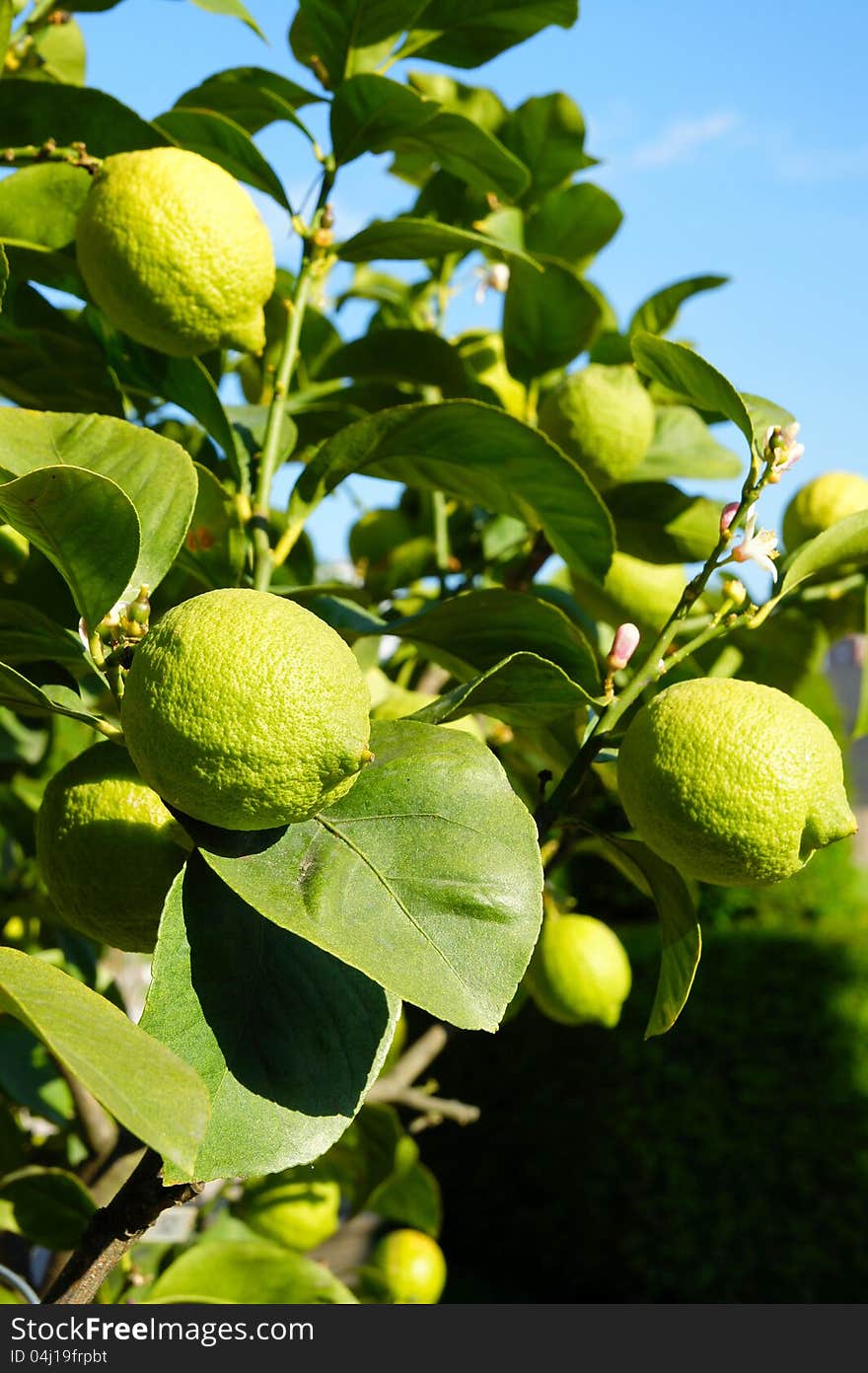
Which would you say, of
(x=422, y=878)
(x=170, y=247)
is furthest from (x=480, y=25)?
(x=422, y=878)

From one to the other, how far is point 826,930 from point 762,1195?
967 millimetres

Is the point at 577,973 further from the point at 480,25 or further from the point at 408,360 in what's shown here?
the point at 480,25

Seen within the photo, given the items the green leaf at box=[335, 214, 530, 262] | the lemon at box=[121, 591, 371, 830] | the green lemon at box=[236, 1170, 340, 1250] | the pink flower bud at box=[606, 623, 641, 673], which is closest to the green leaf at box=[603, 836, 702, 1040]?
the pink flower bud at box=[606, 623, 641, 673]

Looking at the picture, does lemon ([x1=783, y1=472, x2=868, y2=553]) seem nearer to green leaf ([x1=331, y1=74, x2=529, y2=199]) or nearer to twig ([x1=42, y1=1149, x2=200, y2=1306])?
green leaf ([x1=331, y1=74, x2=529, y2=199])

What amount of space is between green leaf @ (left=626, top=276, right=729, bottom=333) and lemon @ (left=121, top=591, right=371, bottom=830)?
753mm

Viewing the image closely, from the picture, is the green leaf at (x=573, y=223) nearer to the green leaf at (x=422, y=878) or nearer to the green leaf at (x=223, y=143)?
the green leaf at (x=223, y=143)

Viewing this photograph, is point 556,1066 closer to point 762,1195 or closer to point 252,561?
point 762,1195

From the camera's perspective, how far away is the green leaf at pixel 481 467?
0.73 m

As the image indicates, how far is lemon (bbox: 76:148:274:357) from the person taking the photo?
27.9 inches

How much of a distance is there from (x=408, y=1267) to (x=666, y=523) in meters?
1.16

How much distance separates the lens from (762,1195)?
3846 millimetres

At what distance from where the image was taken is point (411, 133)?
3.04ft

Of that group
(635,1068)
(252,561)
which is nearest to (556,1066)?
(635,1068)

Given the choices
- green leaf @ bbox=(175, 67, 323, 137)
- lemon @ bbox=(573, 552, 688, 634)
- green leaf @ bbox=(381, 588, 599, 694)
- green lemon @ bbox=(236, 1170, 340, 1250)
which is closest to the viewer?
green leaf @ bbox=(381, 588, 599, 694)
